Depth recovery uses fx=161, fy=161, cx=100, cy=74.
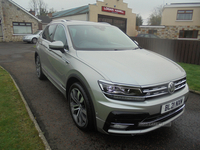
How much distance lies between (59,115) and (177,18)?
101ft

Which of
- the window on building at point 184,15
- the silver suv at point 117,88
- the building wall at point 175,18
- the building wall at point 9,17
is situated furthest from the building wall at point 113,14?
the silver suv at point 117,88

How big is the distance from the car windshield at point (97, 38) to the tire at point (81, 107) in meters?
0.84

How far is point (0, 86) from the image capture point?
14.8ft

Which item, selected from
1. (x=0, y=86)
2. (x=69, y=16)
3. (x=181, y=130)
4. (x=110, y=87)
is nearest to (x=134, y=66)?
(x=110, y=87)

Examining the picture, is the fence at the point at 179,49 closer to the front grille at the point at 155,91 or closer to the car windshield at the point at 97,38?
the car windshield at the point at 97,38

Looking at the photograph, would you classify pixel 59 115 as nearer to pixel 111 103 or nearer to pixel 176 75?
pixel 111 103

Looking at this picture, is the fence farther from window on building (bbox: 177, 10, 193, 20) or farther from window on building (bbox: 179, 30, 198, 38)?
window on building (bbox: 177, 10, 193, 20)

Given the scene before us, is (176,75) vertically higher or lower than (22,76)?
higher

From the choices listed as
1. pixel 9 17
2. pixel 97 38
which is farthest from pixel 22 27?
pixel 97 38

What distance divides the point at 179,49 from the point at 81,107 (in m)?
8.32

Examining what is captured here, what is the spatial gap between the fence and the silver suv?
704 cm

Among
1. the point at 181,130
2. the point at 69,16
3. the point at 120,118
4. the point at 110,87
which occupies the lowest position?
the point at 181,130

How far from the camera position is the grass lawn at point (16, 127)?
230cm

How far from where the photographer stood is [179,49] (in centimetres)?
910
